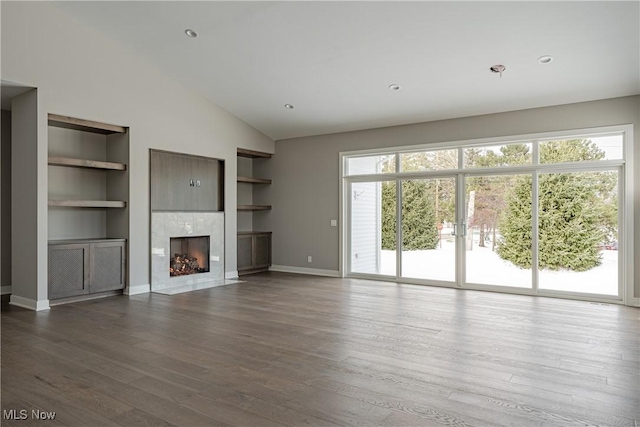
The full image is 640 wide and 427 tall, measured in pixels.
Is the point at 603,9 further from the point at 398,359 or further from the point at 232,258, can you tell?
the point at 232,258

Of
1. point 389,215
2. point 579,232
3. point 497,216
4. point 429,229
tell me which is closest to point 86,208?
point 389,215

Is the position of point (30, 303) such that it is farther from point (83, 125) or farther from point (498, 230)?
point (498, 230)

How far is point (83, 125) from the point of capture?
593cm

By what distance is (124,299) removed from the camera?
19.8ft

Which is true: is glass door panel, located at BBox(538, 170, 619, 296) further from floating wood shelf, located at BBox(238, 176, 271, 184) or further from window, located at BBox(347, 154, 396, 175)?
floating wood shelf, located at BBox(238, 176, 271, 184)

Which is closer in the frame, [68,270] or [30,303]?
[30,303]

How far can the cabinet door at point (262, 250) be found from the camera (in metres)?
8.76

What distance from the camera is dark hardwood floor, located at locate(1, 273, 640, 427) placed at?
256 cm

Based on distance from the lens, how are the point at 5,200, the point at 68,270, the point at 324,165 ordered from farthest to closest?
the point at 324,165 → the point at 5,200 → the point at 68,270

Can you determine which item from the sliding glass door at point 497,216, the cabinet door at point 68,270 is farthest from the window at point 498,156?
the cabinet door at point 68,270

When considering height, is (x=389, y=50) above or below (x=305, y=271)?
above

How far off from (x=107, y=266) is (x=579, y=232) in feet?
21.7

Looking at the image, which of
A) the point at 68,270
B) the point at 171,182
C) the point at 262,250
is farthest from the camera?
the point at 262,250

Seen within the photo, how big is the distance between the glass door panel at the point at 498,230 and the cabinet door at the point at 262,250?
4024 millimetres
